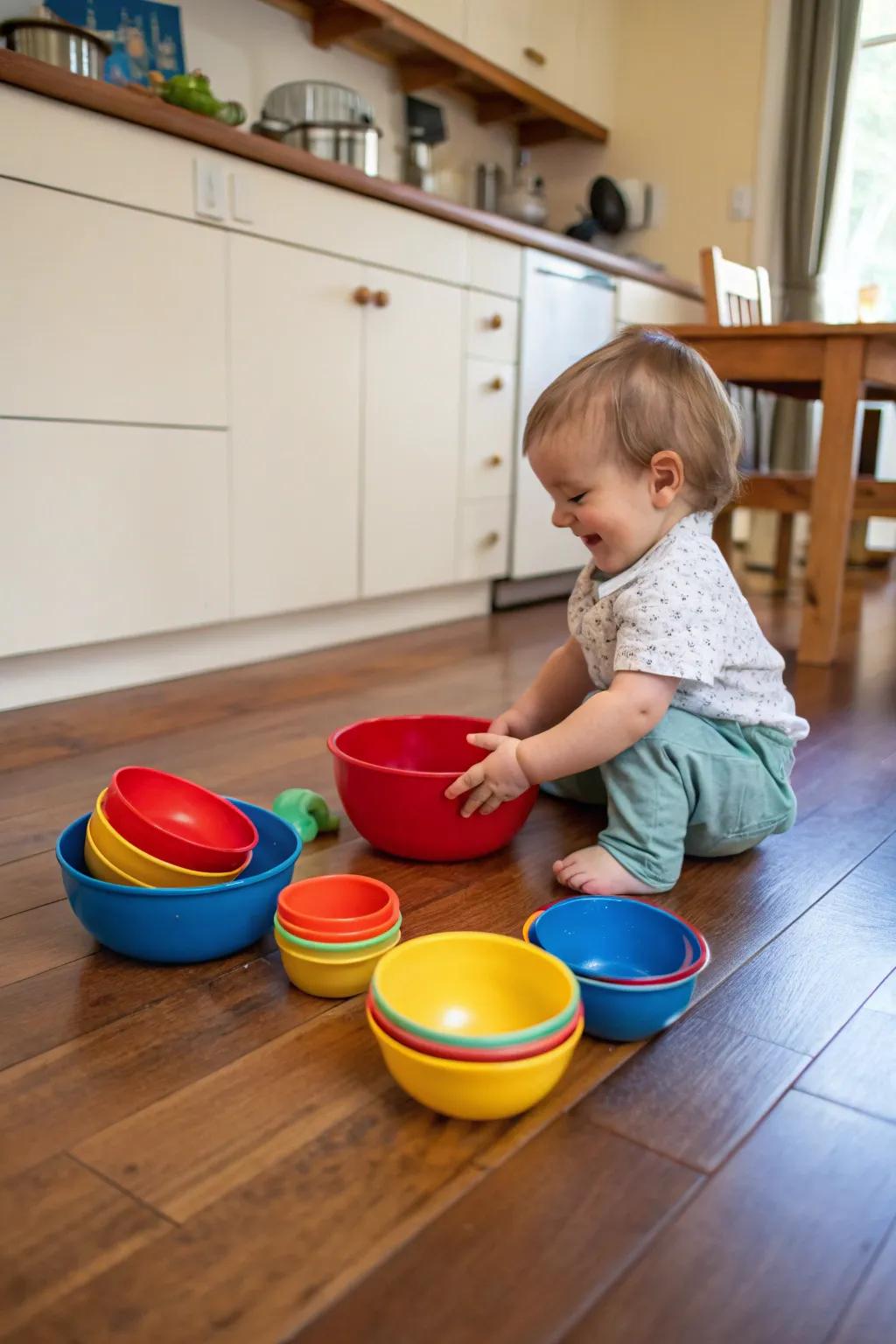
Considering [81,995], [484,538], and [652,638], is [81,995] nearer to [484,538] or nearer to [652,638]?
[652,638]

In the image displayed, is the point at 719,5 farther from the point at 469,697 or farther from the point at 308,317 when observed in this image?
the point at 469,697

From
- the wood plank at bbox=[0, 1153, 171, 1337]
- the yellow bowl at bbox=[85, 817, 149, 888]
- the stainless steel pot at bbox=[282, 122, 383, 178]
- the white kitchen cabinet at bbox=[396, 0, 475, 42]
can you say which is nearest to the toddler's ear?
the yellow bowl at bbox=[85, 817, 149, 888]

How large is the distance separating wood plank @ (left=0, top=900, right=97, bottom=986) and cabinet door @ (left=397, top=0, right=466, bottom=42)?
2691mm

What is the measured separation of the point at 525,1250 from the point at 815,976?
1.47ft

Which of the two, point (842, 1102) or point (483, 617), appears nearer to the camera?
point (842, 1102)

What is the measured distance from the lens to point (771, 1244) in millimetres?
630

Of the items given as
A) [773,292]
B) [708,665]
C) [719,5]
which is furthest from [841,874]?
[719,5]

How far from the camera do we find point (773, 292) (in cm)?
397

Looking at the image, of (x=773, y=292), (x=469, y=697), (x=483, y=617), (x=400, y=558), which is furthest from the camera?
(x=773, y=292)

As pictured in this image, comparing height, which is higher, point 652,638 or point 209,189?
point 209,189

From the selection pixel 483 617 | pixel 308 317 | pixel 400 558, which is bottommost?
pixel 483 617

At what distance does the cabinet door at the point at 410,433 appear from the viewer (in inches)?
96.3

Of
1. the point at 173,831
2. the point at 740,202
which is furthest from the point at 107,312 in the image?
the point at 740,202

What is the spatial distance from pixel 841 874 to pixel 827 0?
3587 mm
